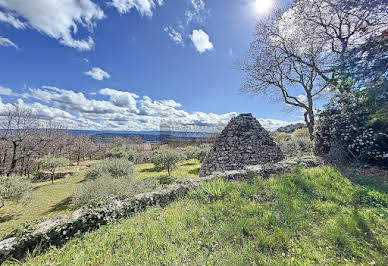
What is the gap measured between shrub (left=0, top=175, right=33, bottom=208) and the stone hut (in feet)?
31.6

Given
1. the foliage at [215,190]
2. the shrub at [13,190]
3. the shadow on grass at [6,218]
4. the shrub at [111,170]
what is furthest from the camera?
the shrub at [111,170]

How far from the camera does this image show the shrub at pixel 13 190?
22.5 ft

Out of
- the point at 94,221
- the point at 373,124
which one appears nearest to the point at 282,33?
the point at 373,124

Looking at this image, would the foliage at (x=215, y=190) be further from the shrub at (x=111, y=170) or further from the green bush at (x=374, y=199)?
the shrub at (x=111, y=170)

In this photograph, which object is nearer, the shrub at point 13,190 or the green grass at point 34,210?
the green grass at point 34,210

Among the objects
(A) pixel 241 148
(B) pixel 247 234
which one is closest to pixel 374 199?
(B) pixel 247 234

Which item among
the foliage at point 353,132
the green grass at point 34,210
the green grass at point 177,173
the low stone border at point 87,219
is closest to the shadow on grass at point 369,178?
the foliage at point 353,132

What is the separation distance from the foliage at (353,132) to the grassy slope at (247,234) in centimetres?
309

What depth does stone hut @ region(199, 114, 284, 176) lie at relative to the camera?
7.76 meters

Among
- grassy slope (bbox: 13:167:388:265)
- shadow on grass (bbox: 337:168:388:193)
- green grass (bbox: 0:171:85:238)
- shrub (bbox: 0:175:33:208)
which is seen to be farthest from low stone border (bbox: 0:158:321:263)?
shrub (bbox: 0:175:33:208)

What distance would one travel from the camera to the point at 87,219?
286cm

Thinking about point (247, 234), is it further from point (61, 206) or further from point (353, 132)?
point (61, 206)

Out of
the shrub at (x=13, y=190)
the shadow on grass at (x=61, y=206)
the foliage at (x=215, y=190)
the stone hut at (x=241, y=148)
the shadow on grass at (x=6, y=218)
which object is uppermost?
the stone hut at (x=241, y=148)

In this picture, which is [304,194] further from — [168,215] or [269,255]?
[168,215]
